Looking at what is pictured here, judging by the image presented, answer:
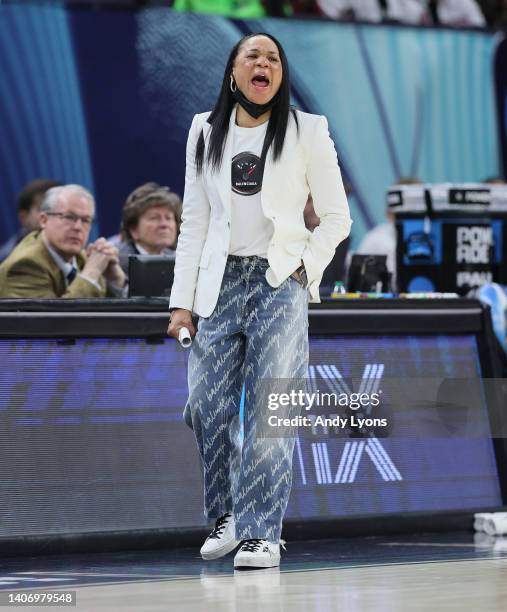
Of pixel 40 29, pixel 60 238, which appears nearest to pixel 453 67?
pixel 40 29

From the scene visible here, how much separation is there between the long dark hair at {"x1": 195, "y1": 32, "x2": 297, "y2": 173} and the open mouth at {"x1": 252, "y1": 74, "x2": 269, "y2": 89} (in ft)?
0.25

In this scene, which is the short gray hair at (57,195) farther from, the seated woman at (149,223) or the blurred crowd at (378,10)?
the blurred crowd at (378,10)

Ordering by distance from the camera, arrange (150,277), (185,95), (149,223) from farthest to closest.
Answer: (185,95) → (149,223) → (150,277)

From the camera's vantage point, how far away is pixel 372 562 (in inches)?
191

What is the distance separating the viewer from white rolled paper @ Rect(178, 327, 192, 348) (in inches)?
184

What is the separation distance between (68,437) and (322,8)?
595 cm

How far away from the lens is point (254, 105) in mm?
4703

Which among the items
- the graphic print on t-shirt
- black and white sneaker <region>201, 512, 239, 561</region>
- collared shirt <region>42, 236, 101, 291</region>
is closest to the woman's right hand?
the graphic print on t-shirt

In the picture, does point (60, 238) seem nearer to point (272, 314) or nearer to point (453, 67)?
point (272, 314)

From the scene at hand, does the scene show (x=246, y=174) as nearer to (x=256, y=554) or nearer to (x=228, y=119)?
(x=228, y=119)

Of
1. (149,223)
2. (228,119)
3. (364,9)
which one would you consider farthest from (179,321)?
(364,9)

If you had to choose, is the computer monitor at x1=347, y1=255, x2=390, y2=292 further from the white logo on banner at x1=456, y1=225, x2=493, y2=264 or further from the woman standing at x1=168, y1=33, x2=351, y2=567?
the woman standing at x1=168, y1=33, x2=351, y2=567

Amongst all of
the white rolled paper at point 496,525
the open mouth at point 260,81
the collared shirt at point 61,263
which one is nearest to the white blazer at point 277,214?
the open mouth at point 260,81

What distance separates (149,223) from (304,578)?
2989 millimetres
